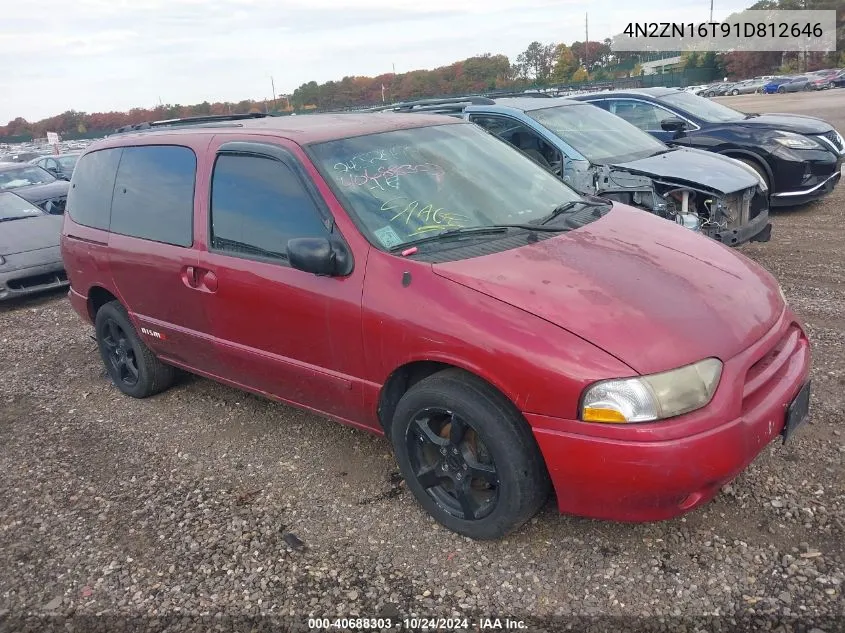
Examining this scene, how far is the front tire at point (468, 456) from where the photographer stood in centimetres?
262

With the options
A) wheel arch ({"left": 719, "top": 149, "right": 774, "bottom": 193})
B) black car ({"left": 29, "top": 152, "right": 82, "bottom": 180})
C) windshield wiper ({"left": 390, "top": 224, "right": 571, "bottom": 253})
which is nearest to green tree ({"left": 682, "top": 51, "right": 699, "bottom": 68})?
black car ({"left": 29, "top": 152, "right": 82, "bottom": 180})

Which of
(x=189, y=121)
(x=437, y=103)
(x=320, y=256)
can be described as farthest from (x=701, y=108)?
(x=320, y=256)

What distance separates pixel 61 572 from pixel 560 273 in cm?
253

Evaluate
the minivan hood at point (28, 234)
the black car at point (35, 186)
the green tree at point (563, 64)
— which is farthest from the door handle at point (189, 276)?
the green tree at point (563, 64)

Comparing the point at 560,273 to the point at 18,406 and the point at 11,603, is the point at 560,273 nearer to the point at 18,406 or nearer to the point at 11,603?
the point at 11,603

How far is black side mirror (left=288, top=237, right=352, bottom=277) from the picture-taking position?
2.99 metres

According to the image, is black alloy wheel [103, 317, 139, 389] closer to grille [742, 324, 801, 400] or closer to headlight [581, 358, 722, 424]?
headlight [581, 358, 722, 424]

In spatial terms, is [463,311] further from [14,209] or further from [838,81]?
[838,81]

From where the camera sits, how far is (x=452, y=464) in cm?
288

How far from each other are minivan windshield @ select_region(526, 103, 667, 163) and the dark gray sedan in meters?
5.65

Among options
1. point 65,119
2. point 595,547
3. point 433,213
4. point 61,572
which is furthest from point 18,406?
point 65,119

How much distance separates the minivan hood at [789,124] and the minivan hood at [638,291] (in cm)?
662

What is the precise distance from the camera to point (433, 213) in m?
3.28

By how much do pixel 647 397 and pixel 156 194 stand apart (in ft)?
10.2
